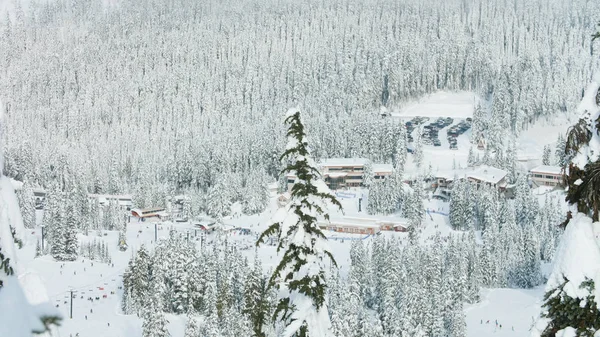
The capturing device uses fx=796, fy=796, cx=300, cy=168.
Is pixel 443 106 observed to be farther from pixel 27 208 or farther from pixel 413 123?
pixel 27 208

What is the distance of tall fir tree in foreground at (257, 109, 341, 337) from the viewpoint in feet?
42.4

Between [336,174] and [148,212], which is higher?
[336,174]

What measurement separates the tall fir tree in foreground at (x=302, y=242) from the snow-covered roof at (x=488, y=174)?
10545 centimetres

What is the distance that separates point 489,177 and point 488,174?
2.01 meters

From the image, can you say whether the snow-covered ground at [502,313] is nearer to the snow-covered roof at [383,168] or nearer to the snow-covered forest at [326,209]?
the snow-covered forest at [326,209]

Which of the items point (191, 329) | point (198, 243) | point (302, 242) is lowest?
point (198, 243)

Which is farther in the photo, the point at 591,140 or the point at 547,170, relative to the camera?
the point at 547,170

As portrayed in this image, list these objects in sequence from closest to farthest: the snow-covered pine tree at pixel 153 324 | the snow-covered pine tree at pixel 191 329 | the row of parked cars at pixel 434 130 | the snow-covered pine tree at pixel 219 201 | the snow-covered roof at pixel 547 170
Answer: the snow-covered pine tree at pixel 153 324, the snow-covered pine tree at pixel 191 329, the snow-covered pine tree at pixel 219 201, the snow-covered roof at pixel 547 170, the row of parked cars at pixel 434 130

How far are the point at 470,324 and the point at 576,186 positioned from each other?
2459 inches

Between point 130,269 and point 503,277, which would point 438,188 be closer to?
point 503,277

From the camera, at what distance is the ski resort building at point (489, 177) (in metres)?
116

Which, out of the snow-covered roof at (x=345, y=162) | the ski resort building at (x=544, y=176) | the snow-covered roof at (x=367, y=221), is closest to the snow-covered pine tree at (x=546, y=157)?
the ski resort building at (x=544, y=176)

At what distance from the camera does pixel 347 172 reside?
12525cm

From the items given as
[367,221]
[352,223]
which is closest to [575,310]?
[352,223]
